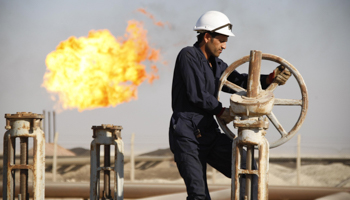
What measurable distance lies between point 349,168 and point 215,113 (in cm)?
1621

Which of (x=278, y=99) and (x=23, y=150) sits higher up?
(x=278, y=99)

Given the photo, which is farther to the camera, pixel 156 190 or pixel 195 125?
pixel 156 190

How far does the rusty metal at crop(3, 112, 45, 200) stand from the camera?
15.6 ft

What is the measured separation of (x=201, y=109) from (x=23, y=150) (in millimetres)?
1639

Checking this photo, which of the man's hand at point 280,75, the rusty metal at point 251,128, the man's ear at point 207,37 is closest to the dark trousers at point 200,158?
the rusty metal at point 251,128

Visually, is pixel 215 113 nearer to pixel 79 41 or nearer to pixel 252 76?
→ pixel 252 76

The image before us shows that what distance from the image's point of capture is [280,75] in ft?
15.4

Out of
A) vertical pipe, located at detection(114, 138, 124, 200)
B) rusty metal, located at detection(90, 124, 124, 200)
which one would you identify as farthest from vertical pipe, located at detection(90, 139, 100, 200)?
vertical pipe, located at detection(114, 138, 124, 200)

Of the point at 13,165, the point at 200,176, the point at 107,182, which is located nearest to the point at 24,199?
the point at 13,165

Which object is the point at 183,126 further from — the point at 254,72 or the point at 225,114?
the point at 254,72

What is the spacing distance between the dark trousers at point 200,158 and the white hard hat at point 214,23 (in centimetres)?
89

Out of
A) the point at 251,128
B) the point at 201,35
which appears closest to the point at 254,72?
the point at 251,128

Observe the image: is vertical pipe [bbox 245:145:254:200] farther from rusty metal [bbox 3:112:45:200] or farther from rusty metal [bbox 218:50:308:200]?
rusty metal [bbox 3:112:45:200]

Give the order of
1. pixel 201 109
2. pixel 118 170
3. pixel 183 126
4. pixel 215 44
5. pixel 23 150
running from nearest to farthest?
pixel 183 126 → pixel 201 109 → pixel 215 44 → pixel 23 150 → pixel 118 170
